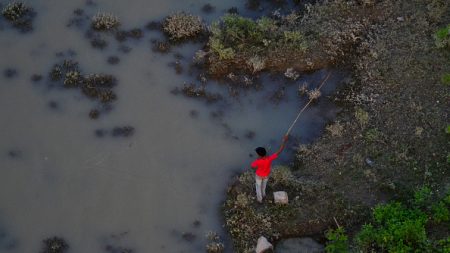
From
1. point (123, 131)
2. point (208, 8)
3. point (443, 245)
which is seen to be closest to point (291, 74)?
point (208, 8)

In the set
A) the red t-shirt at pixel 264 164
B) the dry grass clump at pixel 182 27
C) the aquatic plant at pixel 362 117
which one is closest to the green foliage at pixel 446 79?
the aquatic plant at pixel 362 117

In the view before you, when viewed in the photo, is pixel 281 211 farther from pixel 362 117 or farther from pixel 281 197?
pixel 362 117

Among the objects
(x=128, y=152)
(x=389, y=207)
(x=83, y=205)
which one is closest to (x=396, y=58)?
(x=389, y=207)

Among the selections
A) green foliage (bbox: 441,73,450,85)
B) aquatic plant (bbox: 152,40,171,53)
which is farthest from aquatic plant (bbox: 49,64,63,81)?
green foliage (bbox: 441,73,450,85)

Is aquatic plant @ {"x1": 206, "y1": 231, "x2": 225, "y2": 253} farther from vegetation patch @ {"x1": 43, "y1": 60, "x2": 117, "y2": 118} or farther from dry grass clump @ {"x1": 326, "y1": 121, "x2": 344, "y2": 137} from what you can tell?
vegetation patch @ {"x1": 43, "y1": 60, "x2": 117, "y2": 118}

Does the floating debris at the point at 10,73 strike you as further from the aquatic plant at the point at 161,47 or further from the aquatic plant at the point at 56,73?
the aquatic plant at the point at 161,47

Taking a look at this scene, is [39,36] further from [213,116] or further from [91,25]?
[213,116]

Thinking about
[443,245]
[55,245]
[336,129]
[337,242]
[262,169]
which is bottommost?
[443,245]
